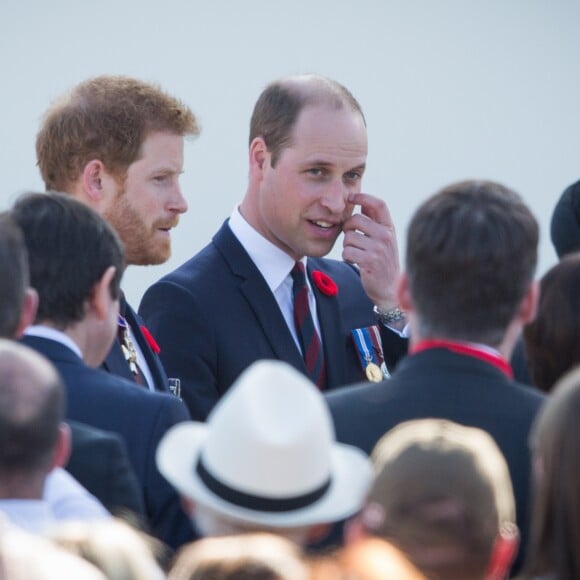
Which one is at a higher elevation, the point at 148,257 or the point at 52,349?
the point at 52,349

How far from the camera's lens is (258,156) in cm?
446

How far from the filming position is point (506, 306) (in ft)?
9.15

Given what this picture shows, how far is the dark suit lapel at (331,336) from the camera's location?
428 centimetres

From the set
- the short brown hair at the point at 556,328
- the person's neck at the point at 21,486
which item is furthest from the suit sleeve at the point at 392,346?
the person's neck at the point at 21,486

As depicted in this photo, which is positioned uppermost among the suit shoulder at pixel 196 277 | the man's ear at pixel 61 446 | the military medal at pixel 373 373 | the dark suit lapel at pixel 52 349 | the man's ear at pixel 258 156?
the man's ear at pixel 258 156

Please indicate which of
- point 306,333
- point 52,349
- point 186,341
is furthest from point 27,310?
point 306,333

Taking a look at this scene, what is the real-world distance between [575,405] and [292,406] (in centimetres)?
44

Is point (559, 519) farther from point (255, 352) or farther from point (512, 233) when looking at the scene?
point (255, 352)

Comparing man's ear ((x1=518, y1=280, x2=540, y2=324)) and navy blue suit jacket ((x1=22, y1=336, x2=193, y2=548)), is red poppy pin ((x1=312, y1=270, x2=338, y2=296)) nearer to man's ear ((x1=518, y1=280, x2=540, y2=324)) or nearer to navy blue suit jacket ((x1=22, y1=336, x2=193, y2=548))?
navy blue suit jacket ((x1=22, y1=336, x2=193, y2=548))

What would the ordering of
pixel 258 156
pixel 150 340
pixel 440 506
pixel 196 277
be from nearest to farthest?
1. pixel 440 506
2. pixel 150 340
3. pixel 196 277
4. pixel 258 156

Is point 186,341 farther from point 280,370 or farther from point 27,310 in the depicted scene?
point 280,370

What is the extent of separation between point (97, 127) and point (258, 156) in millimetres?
452

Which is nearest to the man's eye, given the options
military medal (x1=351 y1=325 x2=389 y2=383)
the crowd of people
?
the crowd of people

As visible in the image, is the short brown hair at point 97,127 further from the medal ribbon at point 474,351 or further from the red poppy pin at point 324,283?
the medal ribbon at point 474,351
